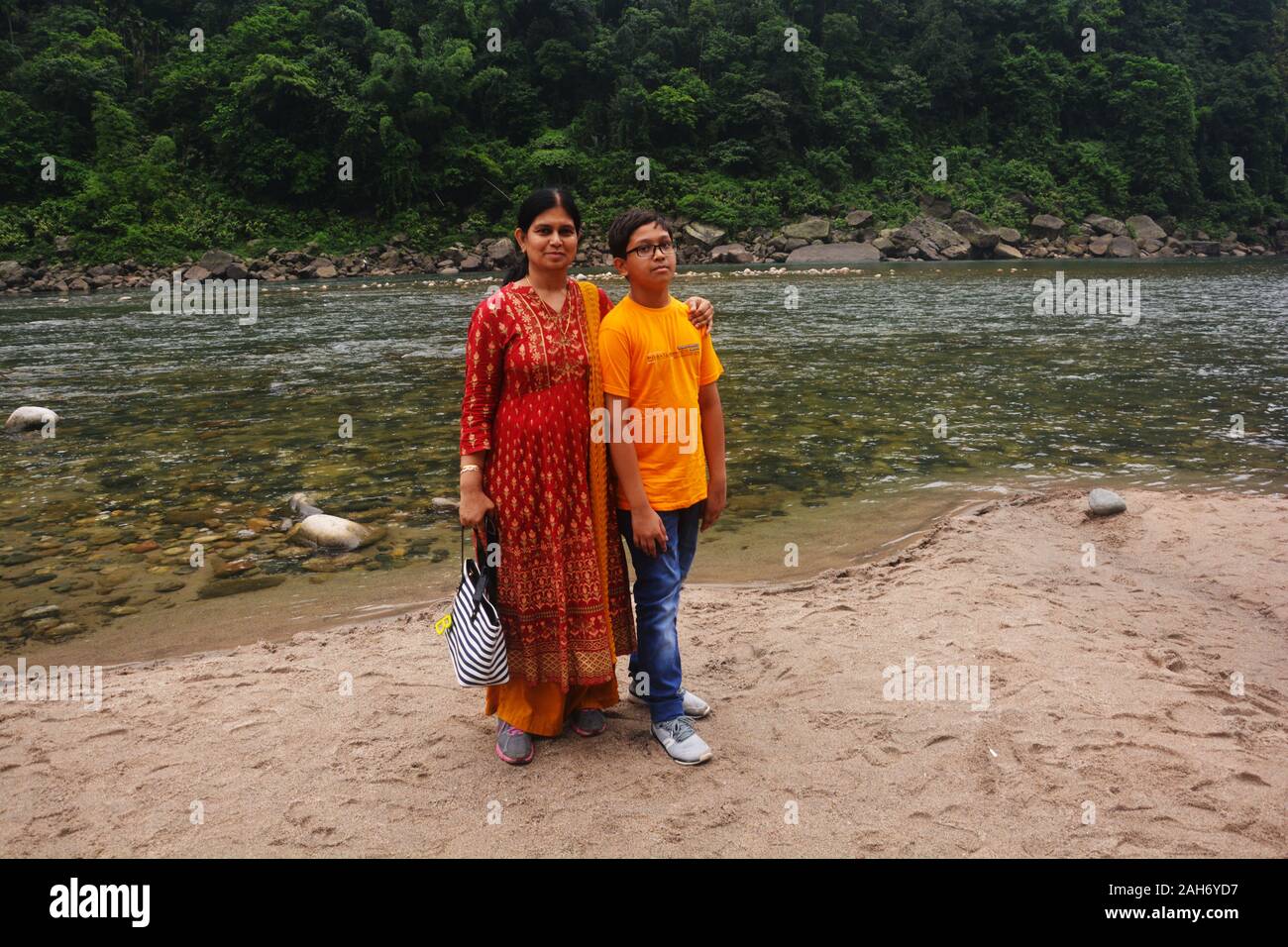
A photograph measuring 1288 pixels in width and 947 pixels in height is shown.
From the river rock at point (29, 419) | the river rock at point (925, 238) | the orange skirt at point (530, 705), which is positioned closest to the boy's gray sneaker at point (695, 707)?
the orange skirt at point (530, 705)

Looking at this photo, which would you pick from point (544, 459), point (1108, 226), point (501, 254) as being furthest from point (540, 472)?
point (1108, 226)

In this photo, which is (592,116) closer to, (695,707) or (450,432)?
(450,432)

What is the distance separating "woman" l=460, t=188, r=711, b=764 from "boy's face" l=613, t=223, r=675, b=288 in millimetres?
190

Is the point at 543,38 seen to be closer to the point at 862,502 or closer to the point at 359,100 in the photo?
the point at 359,100

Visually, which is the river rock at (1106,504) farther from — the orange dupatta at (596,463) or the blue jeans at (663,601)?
the orange dupatta at (596,463)

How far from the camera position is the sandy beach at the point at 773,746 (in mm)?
2543

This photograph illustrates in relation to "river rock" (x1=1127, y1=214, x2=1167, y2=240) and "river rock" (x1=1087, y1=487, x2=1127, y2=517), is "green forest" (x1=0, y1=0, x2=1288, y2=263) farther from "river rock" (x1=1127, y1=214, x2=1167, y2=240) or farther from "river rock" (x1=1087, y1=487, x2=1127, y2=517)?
"river rock" (x1=1087, y1=487, x2=1127, y2=517)

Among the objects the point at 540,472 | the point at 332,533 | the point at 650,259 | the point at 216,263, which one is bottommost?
the point at 332,533

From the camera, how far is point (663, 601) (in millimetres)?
2973

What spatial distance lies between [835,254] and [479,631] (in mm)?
37509

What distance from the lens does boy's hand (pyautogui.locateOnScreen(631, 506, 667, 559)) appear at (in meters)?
2.84

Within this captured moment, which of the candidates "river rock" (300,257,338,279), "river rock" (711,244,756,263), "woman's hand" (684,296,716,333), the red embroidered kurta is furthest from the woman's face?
"river rock" (711,244,756,263)

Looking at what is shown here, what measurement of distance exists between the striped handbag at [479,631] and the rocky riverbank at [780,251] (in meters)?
33.4

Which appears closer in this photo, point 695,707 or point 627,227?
point 627,227
